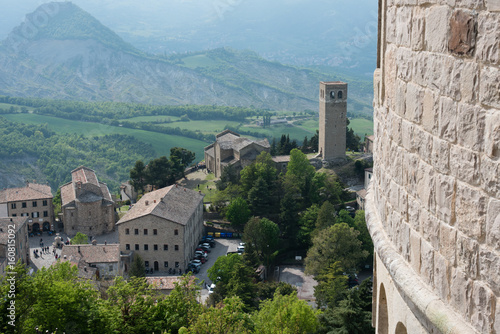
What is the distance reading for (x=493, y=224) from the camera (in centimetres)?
366

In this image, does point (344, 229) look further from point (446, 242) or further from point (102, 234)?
point (446, 242)

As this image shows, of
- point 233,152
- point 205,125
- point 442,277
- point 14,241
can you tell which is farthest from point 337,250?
point 205,125

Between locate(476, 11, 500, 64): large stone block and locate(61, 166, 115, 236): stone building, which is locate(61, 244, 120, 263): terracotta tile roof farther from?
locate(476, 11, 500, 64): large stone block

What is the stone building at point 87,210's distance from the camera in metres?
53.6

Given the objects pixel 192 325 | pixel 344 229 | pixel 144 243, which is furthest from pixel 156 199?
pixel 192 325

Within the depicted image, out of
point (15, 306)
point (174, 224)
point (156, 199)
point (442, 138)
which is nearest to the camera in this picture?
point (442, 138)

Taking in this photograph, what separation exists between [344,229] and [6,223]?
77.8 feet

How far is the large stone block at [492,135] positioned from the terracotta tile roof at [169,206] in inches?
1617

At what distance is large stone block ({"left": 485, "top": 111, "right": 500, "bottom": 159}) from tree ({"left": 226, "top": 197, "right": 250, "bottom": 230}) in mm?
48031

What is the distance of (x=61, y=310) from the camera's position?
18781 mm

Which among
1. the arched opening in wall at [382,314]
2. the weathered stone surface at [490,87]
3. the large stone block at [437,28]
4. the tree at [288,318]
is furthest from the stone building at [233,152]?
the weathered stone surface at [490,87]

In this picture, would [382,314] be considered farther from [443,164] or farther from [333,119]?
[333,119]

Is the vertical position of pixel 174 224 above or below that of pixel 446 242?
below

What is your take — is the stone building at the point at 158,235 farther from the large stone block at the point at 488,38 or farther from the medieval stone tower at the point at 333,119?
the large stone block at the point at 488,38
